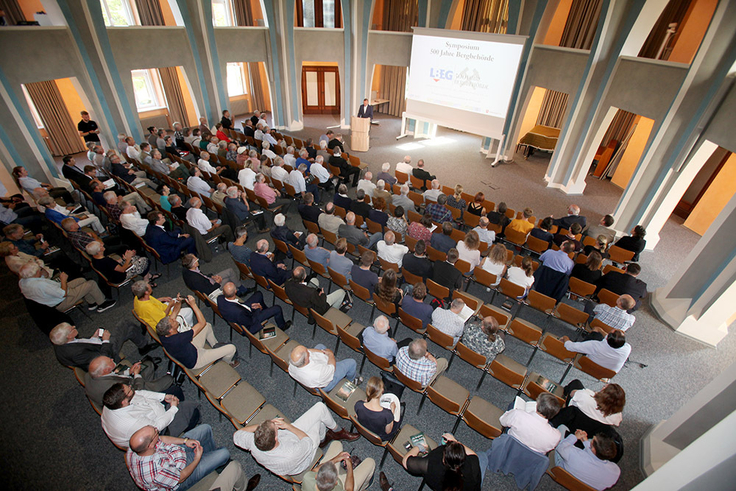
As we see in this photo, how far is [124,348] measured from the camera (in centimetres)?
496

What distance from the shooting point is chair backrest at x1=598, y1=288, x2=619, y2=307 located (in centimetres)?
510

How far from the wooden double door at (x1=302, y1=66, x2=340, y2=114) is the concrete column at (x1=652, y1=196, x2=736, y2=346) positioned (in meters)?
15.3

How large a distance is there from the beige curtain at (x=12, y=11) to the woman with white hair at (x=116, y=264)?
9.39 m

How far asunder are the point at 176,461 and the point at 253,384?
1.58 m

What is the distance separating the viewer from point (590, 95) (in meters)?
9.30

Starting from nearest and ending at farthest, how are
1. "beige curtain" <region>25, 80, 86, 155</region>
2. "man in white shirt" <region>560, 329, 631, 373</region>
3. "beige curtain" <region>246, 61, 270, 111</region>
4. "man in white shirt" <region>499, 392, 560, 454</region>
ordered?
1. "man in white shirt" <region>499, 392, 560, 454</region>
2. "man in white shirt" <region>560, 329, 631, 373</region>
3. "beige curtain" <region>25, 80, 86, 155</region>
4. "beige curtain" <region>246, 61, 270, 111</region>

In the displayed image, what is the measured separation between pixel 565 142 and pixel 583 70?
1950 millimetres

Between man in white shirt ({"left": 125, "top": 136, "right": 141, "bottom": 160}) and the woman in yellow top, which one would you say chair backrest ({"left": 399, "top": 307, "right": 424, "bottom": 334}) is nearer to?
the woman in yellow top

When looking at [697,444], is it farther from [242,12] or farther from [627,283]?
[242,12]

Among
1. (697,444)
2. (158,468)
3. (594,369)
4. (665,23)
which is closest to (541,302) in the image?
(594,369)

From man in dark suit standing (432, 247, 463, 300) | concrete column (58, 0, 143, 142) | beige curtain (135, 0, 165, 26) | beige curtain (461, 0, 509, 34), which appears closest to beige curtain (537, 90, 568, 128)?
beige curtain (461, 0, 509, 34)

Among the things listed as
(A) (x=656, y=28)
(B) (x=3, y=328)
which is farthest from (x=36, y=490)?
(A) (x=656, y=28)

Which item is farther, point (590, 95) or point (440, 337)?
point (590, 95)

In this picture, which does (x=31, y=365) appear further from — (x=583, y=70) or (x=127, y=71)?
(x=583, y=70)
